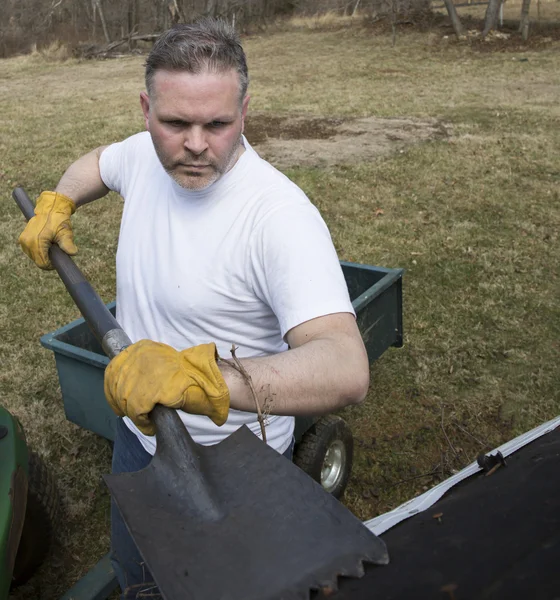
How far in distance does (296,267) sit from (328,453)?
5.98ft

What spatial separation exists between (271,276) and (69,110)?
1169cm

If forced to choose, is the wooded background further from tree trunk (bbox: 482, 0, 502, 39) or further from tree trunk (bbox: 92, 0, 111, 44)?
tree trunk (bbox: 482, 0, 502, 39)

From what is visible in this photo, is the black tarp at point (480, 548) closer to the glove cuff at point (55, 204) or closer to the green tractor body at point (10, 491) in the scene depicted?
the green tractor body at point (10, 491)

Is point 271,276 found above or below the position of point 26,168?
above

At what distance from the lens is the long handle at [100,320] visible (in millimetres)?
1655

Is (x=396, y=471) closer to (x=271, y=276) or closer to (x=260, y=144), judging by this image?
(x=271, y=276)

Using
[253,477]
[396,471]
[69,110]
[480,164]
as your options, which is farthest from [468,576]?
[69,110]

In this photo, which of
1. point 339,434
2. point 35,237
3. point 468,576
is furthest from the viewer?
point 339,434

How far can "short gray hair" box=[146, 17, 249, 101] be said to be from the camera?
1758 millimetres

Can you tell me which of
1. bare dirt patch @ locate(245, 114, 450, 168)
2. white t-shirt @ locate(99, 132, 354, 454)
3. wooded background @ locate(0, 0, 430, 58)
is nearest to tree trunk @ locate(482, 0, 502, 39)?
wooded background @ locate(0, 0, 430, 58)

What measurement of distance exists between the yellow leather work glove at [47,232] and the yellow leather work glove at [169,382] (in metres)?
1.08

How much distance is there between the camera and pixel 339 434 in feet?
10.7

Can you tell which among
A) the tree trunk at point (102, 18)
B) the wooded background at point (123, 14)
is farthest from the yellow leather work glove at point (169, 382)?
the tree trunk at point (102, 18)

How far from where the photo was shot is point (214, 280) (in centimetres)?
188
